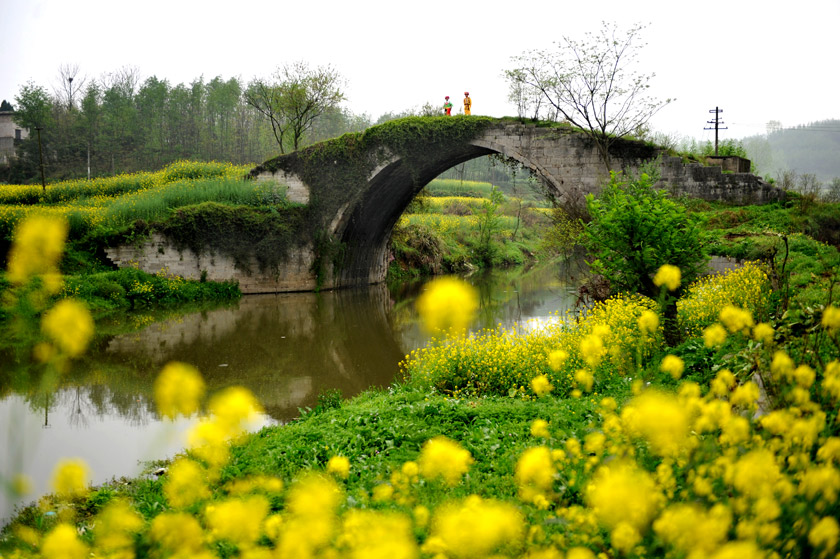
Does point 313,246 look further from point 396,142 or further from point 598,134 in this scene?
point 598,134

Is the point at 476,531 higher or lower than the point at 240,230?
lower

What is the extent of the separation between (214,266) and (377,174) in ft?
18.8

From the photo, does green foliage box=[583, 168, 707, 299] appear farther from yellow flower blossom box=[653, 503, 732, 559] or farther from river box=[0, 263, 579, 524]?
yellow flower blossom box=[653, 503, 732, 559]

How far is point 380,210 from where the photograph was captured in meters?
20.6

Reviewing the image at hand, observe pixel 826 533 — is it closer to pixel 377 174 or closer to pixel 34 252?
pixel 34 252

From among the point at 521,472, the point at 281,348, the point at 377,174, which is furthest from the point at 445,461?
the point at 377,174

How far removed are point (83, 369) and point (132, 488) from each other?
5.37 meters

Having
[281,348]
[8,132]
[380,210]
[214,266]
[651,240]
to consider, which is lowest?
[281,348]

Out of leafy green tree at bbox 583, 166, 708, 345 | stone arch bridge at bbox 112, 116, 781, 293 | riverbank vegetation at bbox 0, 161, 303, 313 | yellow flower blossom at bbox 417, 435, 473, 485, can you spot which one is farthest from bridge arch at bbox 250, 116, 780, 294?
yellow flower blossom at bbox 417, 435, 473, 485

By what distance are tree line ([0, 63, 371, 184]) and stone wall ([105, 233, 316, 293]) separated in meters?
10.8

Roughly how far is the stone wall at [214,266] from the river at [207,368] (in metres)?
0.72

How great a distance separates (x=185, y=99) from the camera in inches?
1796

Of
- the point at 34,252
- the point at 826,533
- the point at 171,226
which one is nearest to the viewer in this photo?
the point at 826,533

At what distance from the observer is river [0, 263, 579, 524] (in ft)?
18.3
